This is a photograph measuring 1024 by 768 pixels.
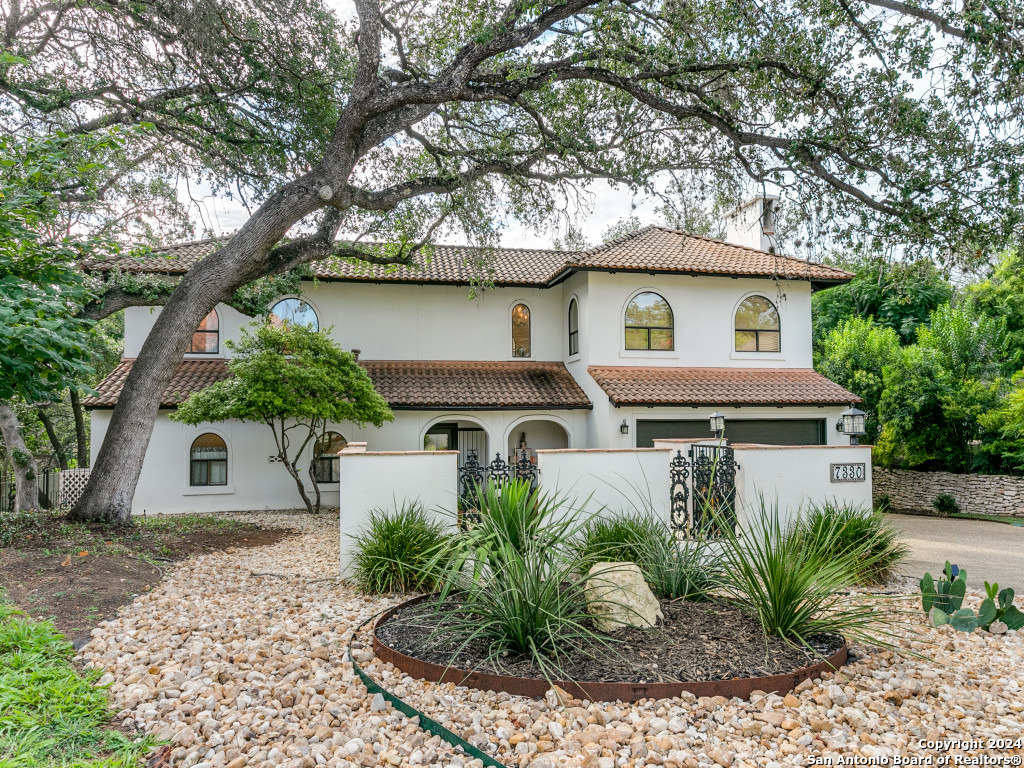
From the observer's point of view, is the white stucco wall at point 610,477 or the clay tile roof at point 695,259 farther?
the clay tile roof at point 695,259

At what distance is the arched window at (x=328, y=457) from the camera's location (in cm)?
1616

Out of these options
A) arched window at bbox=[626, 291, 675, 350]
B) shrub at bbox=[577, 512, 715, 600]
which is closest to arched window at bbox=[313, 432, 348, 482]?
arched window at bbox=[626, 291, 675, 350]

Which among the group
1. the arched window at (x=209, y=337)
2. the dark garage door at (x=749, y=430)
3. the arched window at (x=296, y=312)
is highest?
the arched window at (x=296, y=312)

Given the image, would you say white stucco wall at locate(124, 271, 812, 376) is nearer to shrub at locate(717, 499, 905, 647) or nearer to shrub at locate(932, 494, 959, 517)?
shrub at locate(932, 494, 959, 517)

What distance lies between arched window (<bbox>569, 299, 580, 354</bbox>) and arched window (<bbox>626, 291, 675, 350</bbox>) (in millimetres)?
1441

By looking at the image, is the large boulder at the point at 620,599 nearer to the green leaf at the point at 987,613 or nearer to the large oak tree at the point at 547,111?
the green leaf at the point at 987,613

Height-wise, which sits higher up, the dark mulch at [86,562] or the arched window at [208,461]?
the arched window at [208,461]

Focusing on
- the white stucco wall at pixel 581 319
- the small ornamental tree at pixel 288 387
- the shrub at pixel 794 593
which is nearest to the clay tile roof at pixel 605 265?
the white stucco wall at pixel 581 319

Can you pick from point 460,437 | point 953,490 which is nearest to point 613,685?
point 460,437

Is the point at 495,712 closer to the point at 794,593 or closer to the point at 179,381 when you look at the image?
the point at 794,593

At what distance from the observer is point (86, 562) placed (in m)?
6.88

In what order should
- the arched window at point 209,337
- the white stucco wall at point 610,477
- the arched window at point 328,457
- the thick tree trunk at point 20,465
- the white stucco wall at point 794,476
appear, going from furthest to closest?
the arched window at point 209,337
the arched window at point 328,457
the thick tree trunk at point 20,465
the white stucco wall at point 794,476
the white stucco wall at point 610,477

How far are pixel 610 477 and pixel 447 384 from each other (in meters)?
8.77

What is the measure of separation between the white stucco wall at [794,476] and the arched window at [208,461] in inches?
499
